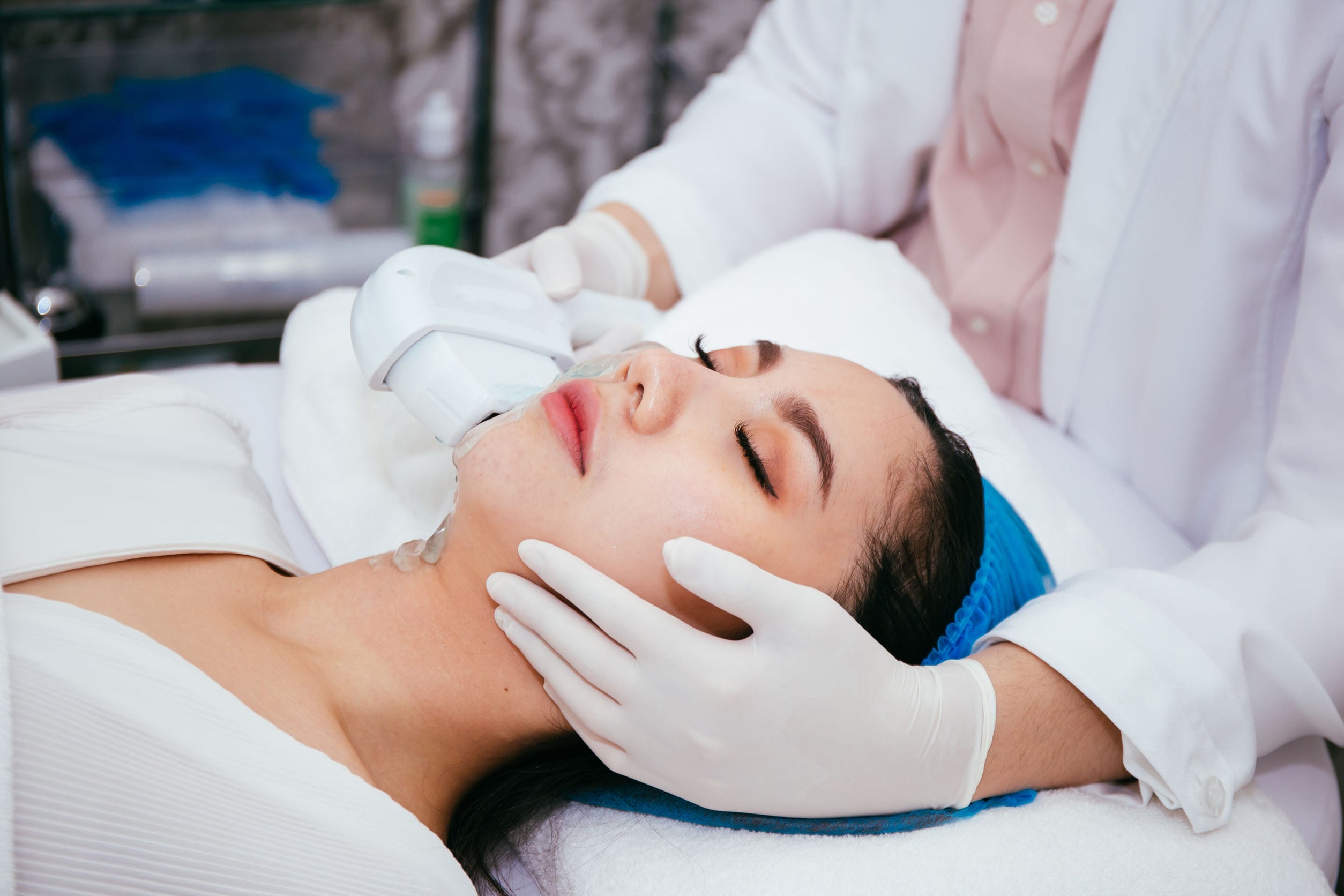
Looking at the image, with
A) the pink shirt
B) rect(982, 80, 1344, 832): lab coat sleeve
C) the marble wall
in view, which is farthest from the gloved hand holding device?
the marble wall

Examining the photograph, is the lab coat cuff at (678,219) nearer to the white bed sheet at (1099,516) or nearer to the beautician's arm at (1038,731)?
the white bed sheet at (1099,516)

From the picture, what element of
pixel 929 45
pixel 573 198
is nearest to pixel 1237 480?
pixel 929 45

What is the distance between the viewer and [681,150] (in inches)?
63.9

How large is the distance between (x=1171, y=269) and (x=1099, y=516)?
0.35 meters

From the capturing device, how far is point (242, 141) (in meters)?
1.93

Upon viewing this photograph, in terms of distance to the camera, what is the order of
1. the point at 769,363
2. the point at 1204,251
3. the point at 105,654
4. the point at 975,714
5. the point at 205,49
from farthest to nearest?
the point at 205,49 → the point at 1204,251 → the point at 769,363 → the point at 975,714 → the point at 105,654

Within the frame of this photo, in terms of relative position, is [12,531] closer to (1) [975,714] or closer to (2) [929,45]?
(1) [975,714]

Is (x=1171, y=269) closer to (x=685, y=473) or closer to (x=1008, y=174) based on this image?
(x=1008, y=174)

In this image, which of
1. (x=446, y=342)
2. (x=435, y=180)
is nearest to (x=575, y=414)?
(x=446, y=342)

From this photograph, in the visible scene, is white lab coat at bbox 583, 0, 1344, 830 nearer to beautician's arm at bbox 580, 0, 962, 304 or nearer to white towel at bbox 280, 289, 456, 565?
beautician's arm at bbox 580, 0, 962, 304

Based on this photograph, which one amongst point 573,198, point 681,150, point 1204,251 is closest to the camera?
point 1204,251

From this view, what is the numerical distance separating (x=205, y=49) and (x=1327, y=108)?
1.83m

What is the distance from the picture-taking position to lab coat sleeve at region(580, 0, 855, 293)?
5.16 feet

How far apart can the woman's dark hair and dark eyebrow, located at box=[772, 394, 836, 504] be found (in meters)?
0.07
